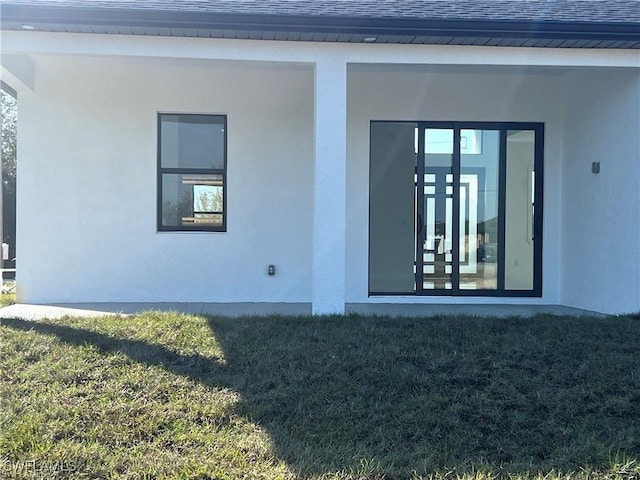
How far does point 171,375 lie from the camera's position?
14.7 ft

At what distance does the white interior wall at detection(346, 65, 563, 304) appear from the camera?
28.2 feet

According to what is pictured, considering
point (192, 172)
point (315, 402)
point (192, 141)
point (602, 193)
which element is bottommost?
point (315, 402)

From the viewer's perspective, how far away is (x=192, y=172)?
849 cm

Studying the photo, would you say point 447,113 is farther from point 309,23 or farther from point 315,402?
point 315,402

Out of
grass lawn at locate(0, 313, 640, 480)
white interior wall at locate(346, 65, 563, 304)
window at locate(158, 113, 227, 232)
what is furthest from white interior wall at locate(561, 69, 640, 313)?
window at locate(158, 113, 227, 232)

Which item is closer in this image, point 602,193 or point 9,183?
point 602,193

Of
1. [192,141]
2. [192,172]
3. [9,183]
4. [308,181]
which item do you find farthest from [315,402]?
[9,183]

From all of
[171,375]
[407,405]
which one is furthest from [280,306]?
[407,405]

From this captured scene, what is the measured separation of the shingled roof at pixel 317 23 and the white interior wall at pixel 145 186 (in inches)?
67.3

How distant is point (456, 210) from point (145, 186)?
4.74 metres

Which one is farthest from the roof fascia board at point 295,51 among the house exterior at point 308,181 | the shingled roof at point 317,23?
the house exterior at point 308,181

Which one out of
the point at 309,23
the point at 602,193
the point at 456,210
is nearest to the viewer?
the point at 309,23

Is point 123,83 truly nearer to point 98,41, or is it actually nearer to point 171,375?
point 98,41

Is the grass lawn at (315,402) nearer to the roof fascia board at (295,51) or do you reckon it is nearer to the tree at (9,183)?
the roof fascia board at (295,51)
